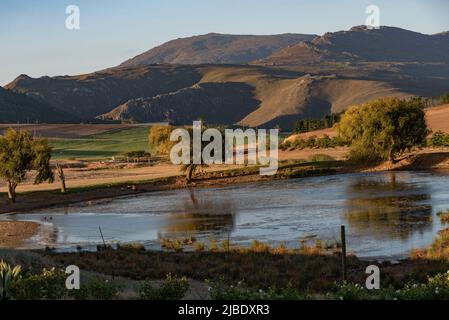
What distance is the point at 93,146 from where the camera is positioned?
159 metres

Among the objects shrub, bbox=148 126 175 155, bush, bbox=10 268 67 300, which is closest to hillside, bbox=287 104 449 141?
shrub, bbox=148 126 175 155

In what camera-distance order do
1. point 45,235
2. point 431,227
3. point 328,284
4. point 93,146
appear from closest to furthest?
point 328,284 → point 431,227 → point 45,235 → point 93,146

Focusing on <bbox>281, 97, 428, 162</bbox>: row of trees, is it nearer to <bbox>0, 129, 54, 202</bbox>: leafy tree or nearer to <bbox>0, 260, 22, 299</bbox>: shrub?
<bbox>0, 129, 54, 202</bbox>: leafy tree

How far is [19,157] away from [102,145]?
9412cm

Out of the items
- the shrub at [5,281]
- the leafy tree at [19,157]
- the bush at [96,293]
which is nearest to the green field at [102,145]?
the leafy tree at [19,157]

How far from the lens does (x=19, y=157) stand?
66.4 meters

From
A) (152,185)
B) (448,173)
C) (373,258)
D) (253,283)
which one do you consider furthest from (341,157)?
(253,283)

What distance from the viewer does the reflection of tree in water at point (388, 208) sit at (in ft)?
137

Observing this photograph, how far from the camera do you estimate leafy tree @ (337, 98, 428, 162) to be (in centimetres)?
8288

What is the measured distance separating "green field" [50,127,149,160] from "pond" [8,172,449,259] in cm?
6585

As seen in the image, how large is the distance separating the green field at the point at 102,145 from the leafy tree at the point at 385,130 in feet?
189

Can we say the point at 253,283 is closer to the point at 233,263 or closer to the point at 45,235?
the point at 233,263

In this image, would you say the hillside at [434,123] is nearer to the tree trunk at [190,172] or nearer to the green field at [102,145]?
the green field at [102,145]
